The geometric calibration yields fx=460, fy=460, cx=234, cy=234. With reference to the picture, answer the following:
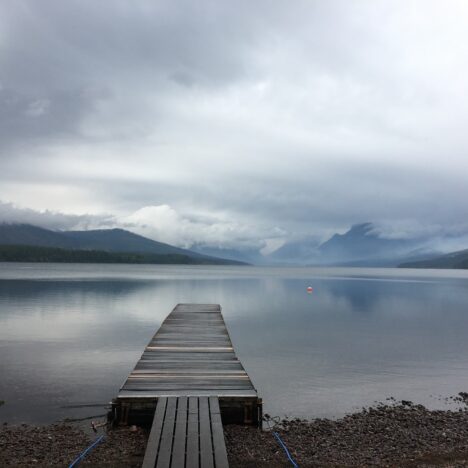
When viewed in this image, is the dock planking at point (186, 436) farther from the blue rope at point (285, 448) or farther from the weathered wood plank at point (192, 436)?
the blue rope at point (285, 448)

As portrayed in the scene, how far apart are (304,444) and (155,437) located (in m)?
4.42

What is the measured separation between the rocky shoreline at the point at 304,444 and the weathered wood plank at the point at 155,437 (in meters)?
0.86

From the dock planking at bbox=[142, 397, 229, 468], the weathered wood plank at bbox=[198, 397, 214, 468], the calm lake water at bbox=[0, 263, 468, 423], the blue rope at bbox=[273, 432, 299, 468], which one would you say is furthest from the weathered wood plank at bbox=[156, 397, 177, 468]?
the calm lake water at bbox=[0, 263, 468, 423]

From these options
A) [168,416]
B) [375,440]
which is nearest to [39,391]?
[168,416]

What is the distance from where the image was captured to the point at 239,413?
13.2 meters

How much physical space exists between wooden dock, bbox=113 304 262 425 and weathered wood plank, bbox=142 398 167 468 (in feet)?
2.96

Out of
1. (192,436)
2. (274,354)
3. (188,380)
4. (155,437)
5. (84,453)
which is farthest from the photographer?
(274,354)

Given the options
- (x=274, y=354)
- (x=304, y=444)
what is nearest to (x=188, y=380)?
(x=304, y=444)

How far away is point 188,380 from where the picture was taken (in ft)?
48.0

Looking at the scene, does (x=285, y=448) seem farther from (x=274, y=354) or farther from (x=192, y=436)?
(x=274, y=354)

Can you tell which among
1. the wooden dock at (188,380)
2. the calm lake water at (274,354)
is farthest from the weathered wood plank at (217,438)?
the calm lake water at (274,354)

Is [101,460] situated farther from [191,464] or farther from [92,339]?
[92,339]

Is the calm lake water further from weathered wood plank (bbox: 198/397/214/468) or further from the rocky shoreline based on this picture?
weathered wood plank (bbox: 198/397/214/468)

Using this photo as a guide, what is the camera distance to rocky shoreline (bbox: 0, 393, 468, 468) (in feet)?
35.6
